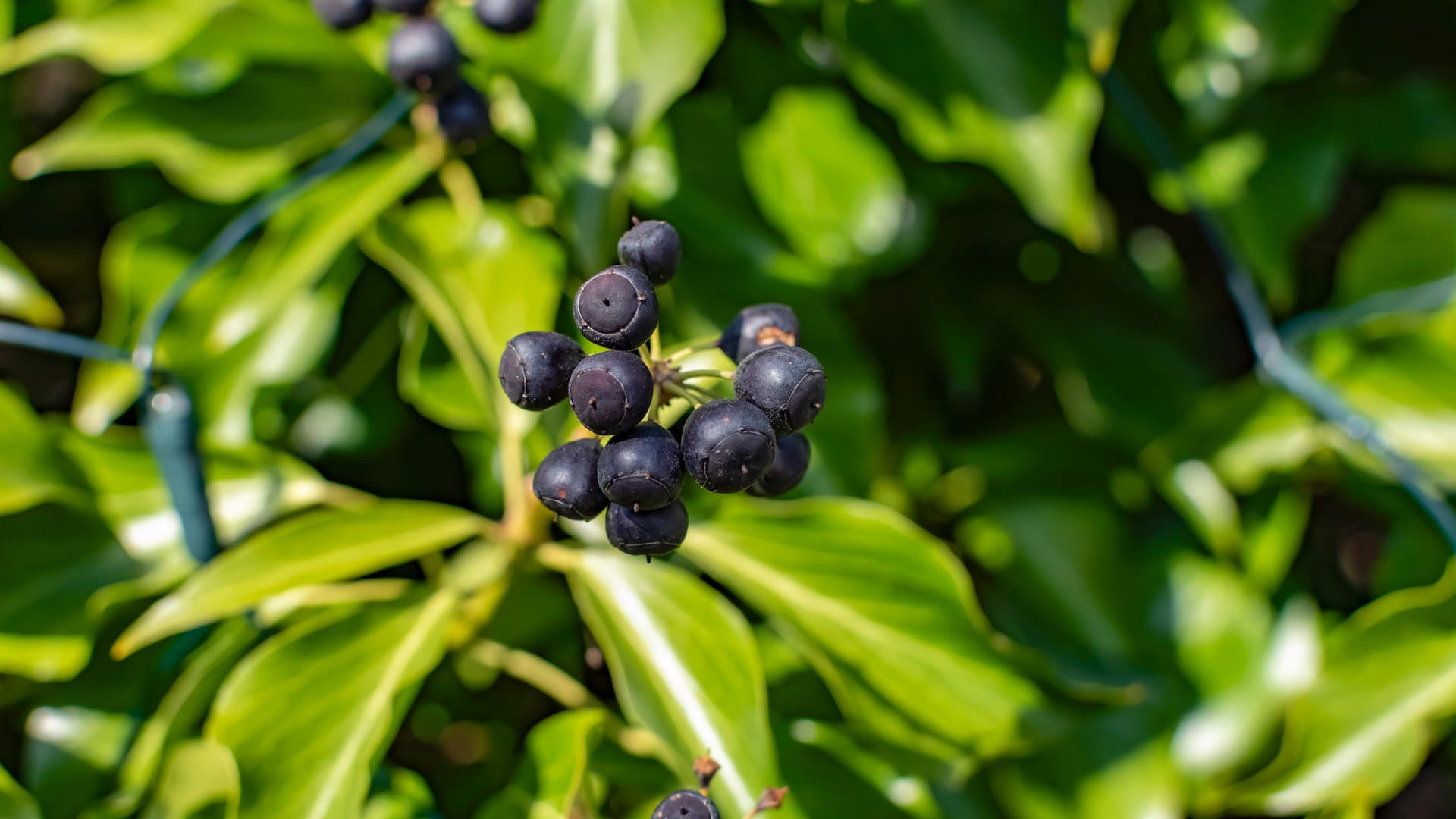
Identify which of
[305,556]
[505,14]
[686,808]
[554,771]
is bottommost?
[686,808]

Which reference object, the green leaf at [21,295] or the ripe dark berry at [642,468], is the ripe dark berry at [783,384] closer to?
the ripe dark berry at [642,468]

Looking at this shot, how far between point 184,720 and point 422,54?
67cm

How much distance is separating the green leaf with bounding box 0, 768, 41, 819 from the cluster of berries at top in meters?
0.73

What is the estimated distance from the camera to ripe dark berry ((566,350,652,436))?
0.60 metres

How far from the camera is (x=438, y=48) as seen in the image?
1.00 m

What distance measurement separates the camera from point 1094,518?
1442mm

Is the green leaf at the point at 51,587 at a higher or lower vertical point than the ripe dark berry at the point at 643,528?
higher

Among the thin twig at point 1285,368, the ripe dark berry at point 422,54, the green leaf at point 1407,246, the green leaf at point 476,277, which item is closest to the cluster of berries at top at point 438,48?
the ripe dark berry at point 422,54

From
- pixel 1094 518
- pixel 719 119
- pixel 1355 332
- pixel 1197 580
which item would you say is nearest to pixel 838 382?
pixel 719 119

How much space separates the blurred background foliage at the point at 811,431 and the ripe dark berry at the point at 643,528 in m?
0.28

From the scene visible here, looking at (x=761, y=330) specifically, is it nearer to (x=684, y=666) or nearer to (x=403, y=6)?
(x=684, y=666)

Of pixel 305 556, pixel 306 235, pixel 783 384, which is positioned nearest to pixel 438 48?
pixel 306 235

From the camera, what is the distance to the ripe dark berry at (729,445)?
1.95 ft

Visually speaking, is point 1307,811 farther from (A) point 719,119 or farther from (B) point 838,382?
(A) point 719,119
